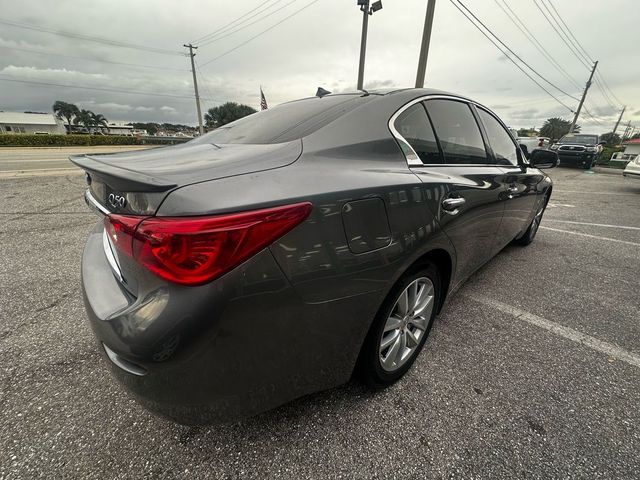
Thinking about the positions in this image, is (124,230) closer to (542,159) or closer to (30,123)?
(542,159)

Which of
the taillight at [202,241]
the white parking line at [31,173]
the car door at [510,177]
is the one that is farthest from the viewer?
the white parking line at [31,173]

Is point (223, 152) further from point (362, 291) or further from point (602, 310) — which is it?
point (602, 310)

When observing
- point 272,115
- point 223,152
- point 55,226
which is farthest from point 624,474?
point 55,226

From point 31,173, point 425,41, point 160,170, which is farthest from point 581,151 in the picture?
point 31,173

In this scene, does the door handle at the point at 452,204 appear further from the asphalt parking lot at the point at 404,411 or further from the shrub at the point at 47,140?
the shrub at the point at 47,140

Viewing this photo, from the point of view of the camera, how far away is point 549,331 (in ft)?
7.48

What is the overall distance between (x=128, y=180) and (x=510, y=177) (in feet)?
8.77

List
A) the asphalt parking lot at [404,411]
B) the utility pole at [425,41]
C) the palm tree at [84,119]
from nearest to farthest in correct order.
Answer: the asphalt parking lot at [404,411], the utility pole at [425,41], the palm tree at [84,119]

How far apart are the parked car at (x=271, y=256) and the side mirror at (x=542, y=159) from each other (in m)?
1.98

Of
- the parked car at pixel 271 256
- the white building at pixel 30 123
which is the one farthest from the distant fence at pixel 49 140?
the white building at pixel 30 123

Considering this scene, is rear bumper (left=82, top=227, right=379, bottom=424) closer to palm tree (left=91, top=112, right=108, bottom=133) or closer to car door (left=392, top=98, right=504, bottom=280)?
car door (left=392, top=98, right=504, bottom=280)

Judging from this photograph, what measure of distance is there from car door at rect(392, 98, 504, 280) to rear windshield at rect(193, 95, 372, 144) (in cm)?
33

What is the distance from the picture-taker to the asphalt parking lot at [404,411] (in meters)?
1.33

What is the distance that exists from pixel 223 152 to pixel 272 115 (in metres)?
0.77
